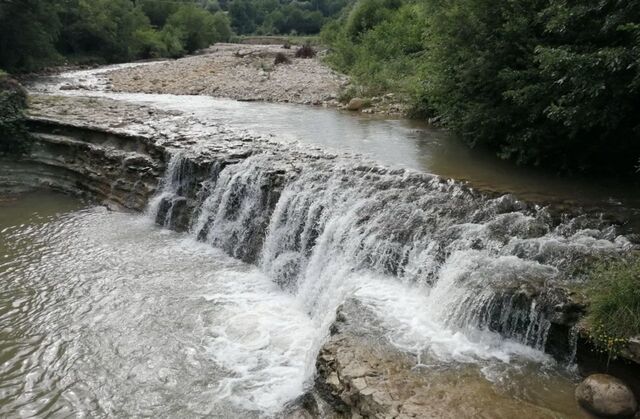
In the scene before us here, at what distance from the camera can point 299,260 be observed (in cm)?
891

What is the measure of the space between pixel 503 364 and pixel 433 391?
3.14 feet

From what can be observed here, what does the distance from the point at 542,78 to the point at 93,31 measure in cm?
3517

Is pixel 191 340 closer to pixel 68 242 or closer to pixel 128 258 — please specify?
pixel 128 258

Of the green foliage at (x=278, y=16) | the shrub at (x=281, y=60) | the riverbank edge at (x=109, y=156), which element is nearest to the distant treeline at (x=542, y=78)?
the riverbank edge at (x=109, y=156)

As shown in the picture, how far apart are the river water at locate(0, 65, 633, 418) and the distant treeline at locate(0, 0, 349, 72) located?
1797 cm

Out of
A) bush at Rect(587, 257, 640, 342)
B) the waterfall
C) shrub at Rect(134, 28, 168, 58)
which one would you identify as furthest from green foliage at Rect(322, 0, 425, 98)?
shrub at Rect(134, 28, 168, 58)

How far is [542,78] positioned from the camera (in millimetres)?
8766

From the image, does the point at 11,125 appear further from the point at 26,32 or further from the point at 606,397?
the point at 606,397

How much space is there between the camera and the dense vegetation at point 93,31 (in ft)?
83.3

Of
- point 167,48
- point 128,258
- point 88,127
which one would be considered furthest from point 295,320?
point 167,48

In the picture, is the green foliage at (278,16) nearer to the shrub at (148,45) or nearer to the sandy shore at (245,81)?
the shrub at (148,45)

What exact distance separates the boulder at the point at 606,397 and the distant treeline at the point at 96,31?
2724cm

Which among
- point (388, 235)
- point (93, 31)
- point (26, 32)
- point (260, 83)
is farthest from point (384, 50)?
point (93, 31)

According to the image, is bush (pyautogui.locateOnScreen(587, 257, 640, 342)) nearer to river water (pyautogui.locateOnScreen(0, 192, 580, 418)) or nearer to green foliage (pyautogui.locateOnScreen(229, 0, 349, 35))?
river water (pyautogui.locateOnScreen(0, 192, 580, 418))
